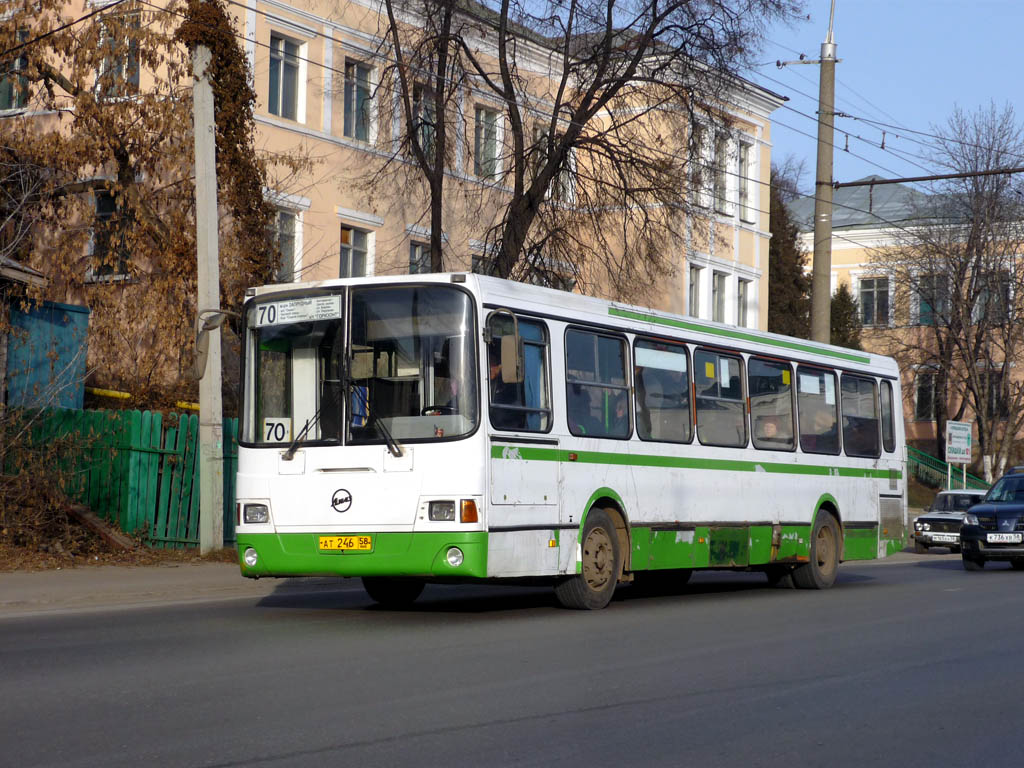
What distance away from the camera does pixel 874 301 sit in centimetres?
6606

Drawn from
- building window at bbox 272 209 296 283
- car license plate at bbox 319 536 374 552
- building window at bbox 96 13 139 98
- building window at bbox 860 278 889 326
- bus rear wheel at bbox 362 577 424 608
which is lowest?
bus rear wheel at bbox 362 577 424 608

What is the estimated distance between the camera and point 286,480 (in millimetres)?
13500

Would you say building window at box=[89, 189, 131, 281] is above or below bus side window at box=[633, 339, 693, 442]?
above

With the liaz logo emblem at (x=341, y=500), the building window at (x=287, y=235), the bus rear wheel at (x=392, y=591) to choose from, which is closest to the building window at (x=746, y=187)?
the building window at (x=287, y=235)

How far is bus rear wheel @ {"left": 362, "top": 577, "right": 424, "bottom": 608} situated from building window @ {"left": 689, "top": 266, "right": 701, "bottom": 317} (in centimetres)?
3004

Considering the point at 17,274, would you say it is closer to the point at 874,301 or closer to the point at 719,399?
the point at 719,399

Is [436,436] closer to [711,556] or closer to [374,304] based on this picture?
[374,304]

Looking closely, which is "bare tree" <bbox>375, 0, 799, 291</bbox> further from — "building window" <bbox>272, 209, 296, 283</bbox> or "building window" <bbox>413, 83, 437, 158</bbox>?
"building window" <bbox>272, 209, 296, 283</bbox>

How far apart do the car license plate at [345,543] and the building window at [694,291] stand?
3240cm

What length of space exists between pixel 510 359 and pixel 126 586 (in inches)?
236

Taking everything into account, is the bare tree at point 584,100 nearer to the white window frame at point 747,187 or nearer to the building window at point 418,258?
the building window at point 418,258

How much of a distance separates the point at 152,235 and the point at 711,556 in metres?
11.6

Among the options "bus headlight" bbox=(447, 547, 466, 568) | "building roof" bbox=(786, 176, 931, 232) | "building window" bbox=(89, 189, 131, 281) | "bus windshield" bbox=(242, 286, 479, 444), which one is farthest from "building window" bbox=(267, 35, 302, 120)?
"building roof" bbox=(786, 176, 931, 232)

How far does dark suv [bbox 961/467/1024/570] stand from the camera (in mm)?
25500
